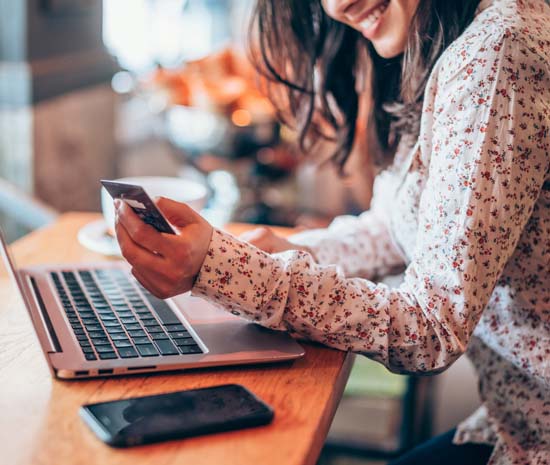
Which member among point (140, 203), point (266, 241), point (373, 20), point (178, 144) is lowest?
point (178, 144)

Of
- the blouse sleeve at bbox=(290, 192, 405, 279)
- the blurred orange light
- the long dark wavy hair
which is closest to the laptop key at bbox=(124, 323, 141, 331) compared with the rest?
the blouse sleeve at bbox=(290, 192, 405, 279)

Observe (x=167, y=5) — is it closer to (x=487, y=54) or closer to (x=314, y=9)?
(x=314, y=9)

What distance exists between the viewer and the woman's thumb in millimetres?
776

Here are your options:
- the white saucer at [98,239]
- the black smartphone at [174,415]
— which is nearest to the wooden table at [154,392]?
the black smartphone at [174,415]

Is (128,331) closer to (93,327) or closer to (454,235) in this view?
(93,327)

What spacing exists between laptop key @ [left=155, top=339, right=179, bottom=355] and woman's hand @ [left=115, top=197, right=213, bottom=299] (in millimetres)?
62

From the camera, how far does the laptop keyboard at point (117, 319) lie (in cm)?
80

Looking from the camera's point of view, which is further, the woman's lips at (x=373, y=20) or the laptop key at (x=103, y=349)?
the woman's lips at (x=373, y=20)

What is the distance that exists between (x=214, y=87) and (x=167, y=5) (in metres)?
1.58

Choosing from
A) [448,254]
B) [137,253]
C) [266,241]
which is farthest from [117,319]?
[448,254]

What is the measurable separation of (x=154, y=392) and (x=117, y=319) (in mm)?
Answer: 152

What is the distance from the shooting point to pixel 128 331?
840 mm

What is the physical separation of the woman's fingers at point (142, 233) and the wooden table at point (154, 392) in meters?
0.13

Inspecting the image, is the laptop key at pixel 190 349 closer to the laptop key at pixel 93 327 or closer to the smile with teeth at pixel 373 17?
the laptop key at pixel 93 327
